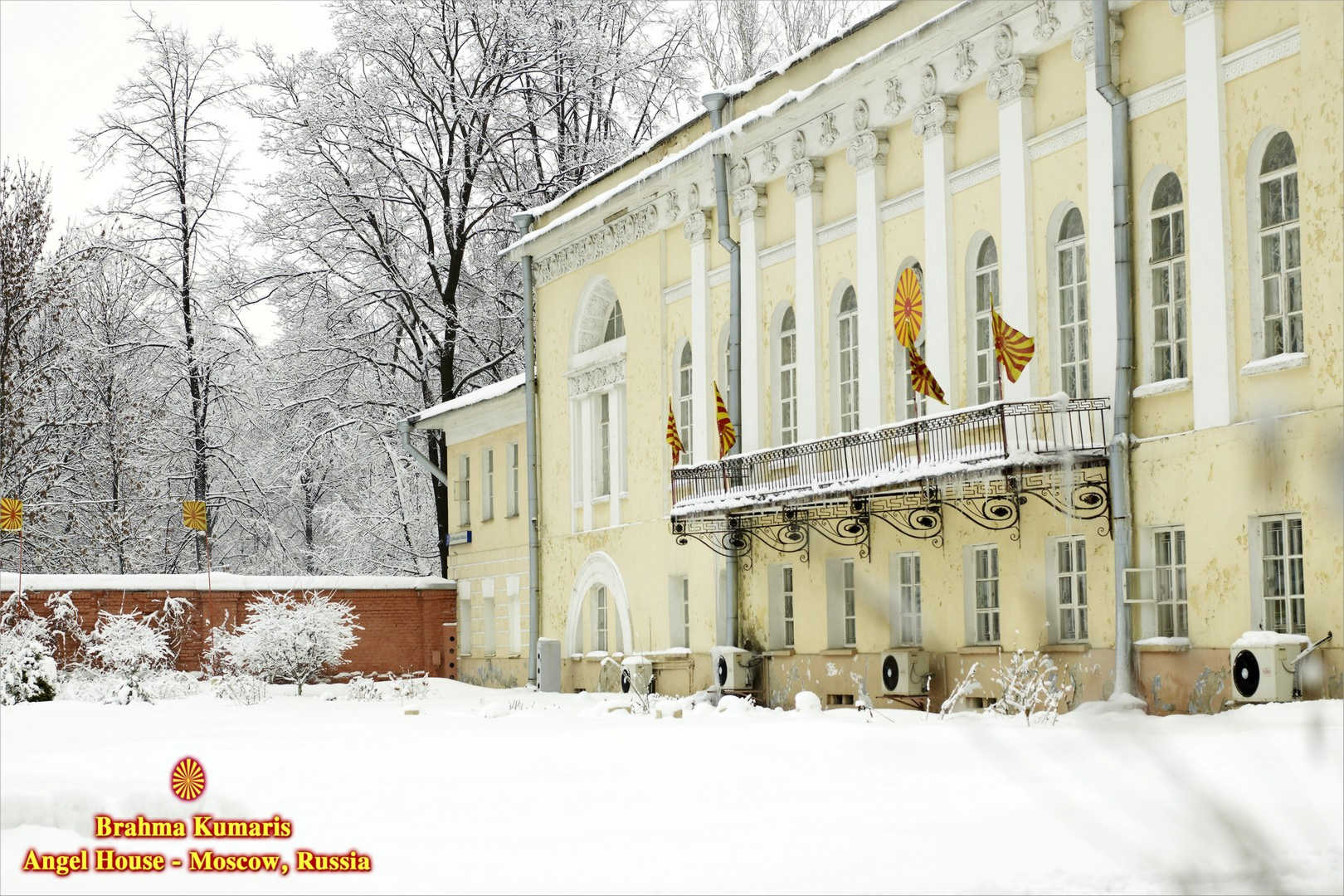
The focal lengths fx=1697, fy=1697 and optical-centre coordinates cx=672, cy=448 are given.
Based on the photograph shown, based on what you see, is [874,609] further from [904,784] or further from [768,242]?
[768,242]

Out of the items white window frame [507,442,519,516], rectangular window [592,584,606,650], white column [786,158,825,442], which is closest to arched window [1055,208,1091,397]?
white column [786,158,825,442]

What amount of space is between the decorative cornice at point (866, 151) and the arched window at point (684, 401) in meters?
5.64

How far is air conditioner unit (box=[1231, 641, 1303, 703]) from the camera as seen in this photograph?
15.2 m

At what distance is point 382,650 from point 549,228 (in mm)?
10974

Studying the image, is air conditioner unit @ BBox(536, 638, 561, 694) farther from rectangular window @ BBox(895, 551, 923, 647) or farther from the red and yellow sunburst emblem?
the red and yellow sunburst emblem

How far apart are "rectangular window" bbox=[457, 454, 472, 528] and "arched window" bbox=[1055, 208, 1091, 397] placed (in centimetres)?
2013

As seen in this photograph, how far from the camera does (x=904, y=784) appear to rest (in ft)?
35.1

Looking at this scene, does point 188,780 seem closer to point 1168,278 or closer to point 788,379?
point 1168,278

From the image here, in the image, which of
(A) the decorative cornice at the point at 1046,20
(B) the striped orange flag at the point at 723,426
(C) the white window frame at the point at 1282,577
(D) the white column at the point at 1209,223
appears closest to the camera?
(C) the white window frame at the point at 1282,577

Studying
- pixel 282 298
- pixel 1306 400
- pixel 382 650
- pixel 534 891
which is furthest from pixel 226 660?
pixel 534 891

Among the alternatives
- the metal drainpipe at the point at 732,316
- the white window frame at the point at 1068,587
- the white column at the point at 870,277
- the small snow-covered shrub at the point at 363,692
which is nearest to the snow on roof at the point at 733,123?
the metal drainpipe at the point at 732,316

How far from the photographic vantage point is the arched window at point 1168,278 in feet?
56.7

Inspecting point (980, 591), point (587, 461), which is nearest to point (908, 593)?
point (980, 591)

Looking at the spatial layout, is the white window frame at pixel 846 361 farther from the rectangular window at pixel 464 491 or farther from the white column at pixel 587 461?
the rectangular window at pixel 464 491
